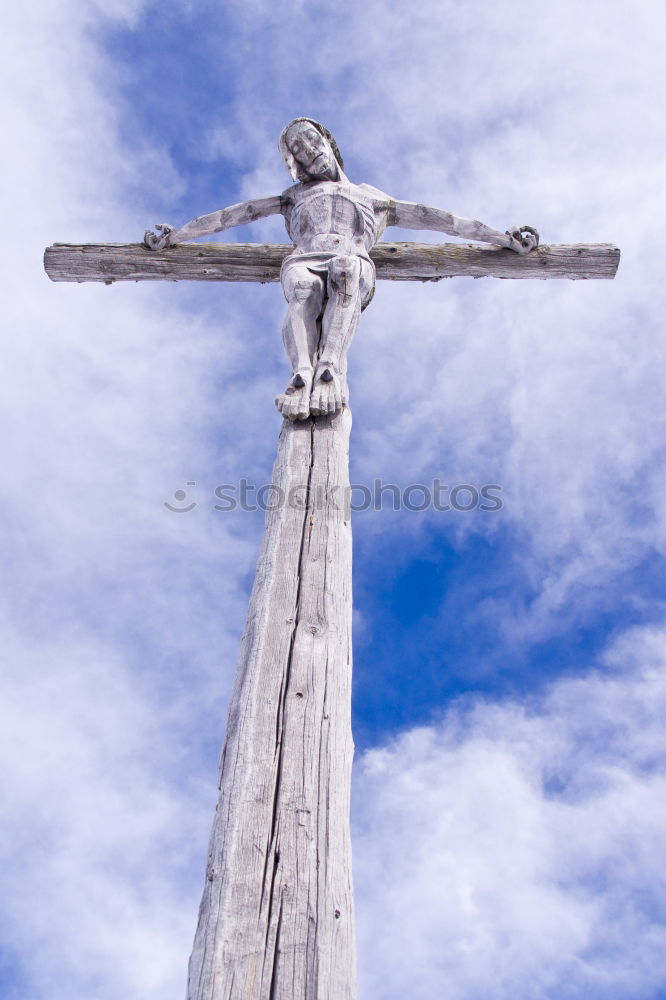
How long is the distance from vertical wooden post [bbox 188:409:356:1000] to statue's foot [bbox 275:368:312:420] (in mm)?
514

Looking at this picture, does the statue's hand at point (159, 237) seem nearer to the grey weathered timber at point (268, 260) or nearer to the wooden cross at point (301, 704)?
the grey weathered timber at point (268, 260)

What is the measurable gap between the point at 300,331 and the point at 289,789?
2.60 meters

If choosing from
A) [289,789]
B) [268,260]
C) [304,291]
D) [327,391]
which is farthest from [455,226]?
[289,789]

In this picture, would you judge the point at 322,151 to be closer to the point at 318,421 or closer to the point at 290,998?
the point at 318,421

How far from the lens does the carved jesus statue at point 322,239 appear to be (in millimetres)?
4133

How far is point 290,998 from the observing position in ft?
7.02

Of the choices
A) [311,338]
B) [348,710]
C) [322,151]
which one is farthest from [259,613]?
[322,151]

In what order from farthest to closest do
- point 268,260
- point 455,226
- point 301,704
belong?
point 268,260 < point 455,226 < point 301,704

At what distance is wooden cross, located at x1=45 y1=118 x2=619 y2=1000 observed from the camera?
222 centimetres

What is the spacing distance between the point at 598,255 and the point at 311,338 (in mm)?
3340

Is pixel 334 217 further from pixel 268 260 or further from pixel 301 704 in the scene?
pixel 301 704

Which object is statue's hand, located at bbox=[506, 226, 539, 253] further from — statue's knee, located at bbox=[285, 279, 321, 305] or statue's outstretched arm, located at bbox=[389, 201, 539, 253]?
statue's knee, located at bbox=[285, 279, 321, 305]

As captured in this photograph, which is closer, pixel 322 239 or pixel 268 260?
pixel 322 239

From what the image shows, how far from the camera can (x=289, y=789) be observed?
251 centimetres
